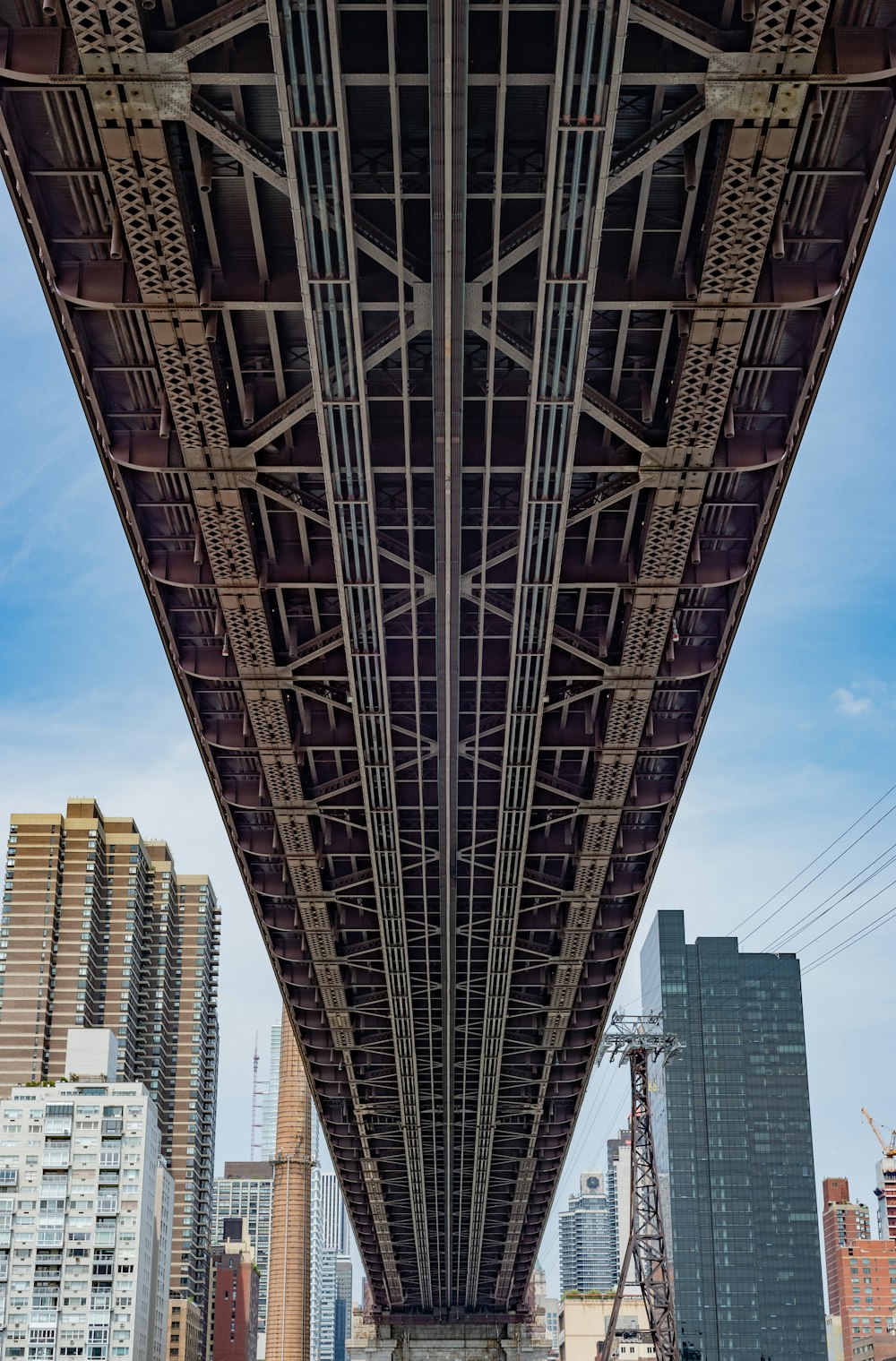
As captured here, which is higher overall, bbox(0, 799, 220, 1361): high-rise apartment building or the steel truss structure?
bbox(0, 799, 220, 1361): high-rise apartment building

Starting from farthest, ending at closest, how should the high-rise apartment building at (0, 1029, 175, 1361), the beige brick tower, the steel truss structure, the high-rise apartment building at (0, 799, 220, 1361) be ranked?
the beige brick tower < the high-rise apartment building at (0, 799, 220, 1361) < the high-rise apartment building at (0, 1029, 175, 1361) < the steel truss structure

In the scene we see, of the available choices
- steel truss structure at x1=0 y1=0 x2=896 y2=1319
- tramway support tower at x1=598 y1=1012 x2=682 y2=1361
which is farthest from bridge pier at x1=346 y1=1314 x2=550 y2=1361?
steel truss structure at x1=0 y1=0 x2=896 y2=1319

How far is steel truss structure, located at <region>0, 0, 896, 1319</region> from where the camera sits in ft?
63.9

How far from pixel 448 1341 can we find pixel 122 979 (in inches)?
3156

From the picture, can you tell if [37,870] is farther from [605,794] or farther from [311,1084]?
[605,794]

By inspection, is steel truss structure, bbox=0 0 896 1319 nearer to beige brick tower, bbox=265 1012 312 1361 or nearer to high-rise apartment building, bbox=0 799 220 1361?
high-rise apartment building, bbox=0 799 220 1361

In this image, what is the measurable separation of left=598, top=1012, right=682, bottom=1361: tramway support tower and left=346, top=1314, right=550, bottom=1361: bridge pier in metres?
32.6

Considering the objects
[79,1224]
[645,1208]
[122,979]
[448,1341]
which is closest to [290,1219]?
[122,979]

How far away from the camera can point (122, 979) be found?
171m

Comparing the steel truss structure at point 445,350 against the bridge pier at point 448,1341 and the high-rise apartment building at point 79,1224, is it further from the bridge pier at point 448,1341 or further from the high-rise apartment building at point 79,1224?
the high-rise apartment building at point 79,1224

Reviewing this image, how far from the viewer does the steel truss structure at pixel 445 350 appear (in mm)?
19469

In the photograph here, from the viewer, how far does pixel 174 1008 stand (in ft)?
616

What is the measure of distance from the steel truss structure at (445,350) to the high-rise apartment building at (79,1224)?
305 ft

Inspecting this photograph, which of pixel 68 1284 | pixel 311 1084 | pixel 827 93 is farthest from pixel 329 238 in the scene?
pixel 68 1284
